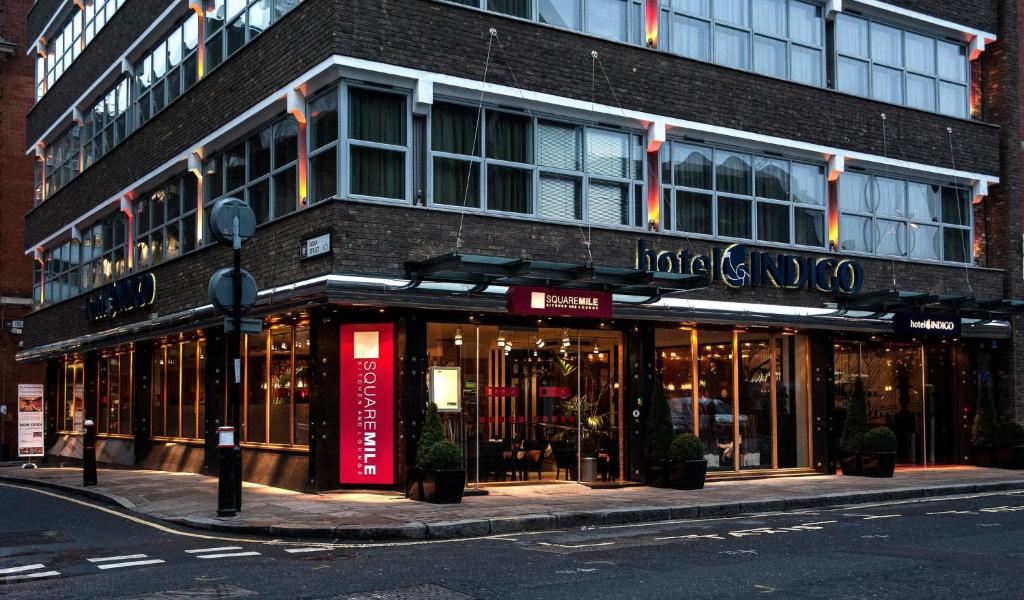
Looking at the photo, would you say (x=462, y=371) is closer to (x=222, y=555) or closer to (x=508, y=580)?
(x=222, y=555)

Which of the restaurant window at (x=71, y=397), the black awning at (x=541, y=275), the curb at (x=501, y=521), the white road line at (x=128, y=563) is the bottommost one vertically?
the curb at (x=501, y=521)

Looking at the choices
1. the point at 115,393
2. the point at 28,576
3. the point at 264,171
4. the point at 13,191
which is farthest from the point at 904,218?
the point at 13,191

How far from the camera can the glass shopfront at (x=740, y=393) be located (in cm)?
2092

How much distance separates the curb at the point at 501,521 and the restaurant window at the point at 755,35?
334 inches

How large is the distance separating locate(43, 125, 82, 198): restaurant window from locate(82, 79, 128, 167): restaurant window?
803mm

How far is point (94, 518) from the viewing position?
15.4 meters

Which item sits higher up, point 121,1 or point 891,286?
point 121,1

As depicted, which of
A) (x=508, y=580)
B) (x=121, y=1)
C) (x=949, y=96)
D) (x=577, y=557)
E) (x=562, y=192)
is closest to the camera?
(x=508, y=580)

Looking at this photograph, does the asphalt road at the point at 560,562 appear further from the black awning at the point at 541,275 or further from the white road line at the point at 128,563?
the black awning at the point at 541,275

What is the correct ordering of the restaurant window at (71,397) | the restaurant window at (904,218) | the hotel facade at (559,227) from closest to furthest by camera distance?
the hotel facade at (559,227), the restaurant window at (904,218), the restaurant window at (71,397)

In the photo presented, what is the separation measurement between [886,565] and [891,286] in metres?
13.8

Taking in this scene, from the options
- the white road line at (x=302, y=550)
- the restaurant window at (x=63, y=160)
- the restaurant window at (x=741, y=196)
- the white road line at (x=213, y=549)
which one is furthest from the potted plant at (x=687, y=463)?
the restaurant window at (x=63, y=160)

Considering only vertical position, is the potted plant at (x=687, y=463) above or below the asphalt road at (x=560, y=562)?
above

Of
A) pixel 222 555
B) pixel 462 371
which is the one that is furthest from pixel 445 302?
pixel 222 555
